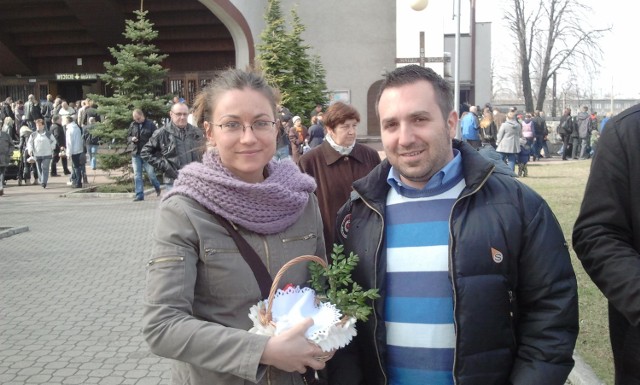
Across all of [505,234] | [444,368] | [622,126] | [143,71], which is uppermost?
[143,71]

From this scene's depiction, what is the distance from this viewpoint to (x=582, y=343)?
5.34 m

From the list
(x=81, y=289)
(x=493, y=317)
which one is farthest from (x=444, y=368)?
(x=81, y=289)

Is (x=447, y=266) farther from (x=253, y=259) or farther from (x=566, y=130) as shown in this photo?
(x=566, y=130)

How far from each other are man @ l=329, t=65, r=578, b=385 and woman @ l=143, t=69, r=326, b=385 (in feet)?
1.01

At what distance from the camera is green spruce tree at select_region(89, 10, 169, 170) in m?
17.9

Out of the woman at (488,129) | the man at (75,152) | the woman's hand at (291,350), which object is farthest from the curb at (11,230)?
the woman at (488,129)

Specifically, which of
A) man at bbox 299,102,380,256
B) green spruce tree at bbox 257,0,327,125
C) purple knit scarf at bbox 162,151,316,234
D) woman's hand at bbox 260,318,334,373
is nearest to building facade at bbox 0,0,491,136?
green spruce tree at bbox 257,0,327,125

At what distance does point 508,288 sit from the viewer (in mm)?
2348

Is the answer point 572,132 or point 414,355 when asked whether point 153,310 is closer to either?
point 414,355

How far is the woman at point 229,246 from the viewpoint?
2127 millimetres

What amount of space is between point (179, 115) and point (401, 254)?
894 cm

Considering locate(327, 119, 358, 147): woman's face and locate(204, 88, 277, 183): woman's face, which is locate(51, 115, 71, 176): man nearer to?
locate(327, 119, 358, 147): woman's face

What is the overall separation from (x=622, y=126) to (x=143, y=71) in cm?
1711

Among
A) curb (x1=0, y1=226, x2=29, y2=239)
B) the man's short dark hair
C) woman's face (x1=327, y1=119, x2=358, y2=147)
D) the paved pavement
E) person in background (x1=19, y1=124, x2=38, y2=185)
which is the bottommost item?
the paved pavement
